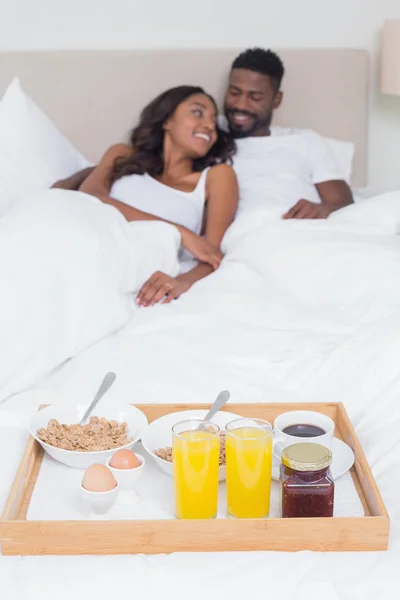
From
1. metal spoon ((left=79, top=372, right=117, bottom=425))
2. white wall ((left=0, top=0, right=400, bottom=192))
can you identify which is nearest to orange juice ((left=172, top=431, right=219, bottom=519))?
metal spoon ((left=79, top=372, right=117, bottom=425))

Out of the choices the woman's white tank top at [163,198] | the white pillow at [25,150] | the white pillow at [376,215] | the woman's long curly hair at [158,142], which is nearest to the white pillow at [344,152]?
the woman's long curly hair at [158,142]

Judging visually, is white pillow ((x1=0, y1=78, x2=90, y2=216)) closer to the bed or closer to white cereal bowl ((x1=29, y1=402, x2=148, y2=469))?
the bed

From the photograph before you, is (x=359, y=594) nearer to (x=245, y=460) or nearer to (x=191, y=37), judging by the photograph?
(x=245, y=460)

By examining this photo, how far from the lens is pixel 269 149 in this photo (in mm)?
2654

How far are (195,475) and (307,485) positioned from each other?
0.14 metres

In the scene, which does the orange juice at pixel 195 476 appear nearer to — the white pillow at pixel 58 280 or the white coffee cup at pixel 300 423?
the white coffee cup at pixel 300 423

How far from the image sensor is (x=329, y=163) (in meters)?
2.67

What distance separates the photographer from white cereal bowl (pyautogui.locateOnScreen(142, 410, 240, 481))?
1084 mm

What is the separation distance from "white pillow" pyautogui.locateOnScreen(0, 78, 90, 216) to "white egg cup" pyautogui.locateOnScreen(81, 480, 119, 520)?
5.17 feet

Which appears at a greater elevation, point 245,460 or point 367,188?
point 245,460

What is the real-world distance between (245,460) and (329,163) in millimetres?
1868

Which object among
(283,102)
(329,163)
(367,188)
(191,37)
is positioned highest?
(191,37)

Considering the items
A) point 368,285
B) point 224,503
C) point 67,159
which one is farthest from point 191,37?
point 224,503

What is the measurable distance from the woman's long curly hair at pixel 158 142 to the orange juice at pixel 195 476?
169 cm
